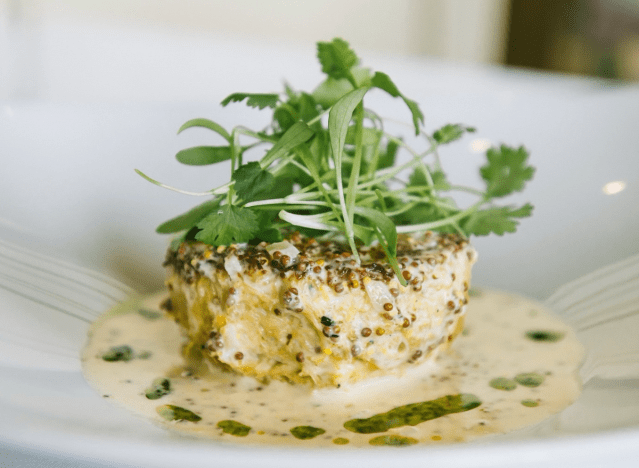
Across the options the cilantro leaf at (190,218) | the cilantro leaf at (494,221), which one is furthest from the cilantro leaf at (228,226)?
the cilantro leaf at (494,221)

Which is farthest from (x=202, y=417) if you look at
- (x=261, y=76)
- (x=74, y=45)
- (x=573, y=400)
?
(x=74, y=45)

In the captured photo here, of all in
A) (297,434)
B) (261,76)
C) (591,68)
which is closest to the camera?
(297,434)

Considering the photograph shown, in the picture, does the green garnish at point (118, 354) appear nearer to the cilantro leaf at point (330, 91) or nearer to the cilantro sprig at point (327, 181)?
the cilantro sprig at point (327, 181)

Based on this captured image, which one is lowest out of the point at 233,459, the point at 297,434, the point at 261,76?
the point at 233,459

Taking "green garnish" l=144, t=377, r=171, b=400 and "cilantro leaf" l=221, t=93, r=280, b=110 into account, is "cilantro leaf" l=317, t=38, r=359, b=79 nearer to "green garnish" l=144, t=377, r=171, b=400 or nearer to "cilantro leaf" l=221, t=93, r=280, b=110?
"cilantro leaf" l=221, t=93, r=280, b=110

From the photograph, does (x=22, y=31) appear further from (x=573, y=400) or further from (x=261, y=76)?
(x=573, y=400)

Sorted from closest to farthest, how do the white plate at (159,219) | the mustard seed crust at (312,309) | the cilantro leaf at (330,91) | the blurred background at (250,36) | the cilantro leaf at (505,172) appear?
the white plate at (159,219), the mustard seed crust at (312,309), the cilantro leaf at (330,91), the cilantro leaf at (505,172), the blurred background at (250,36)
